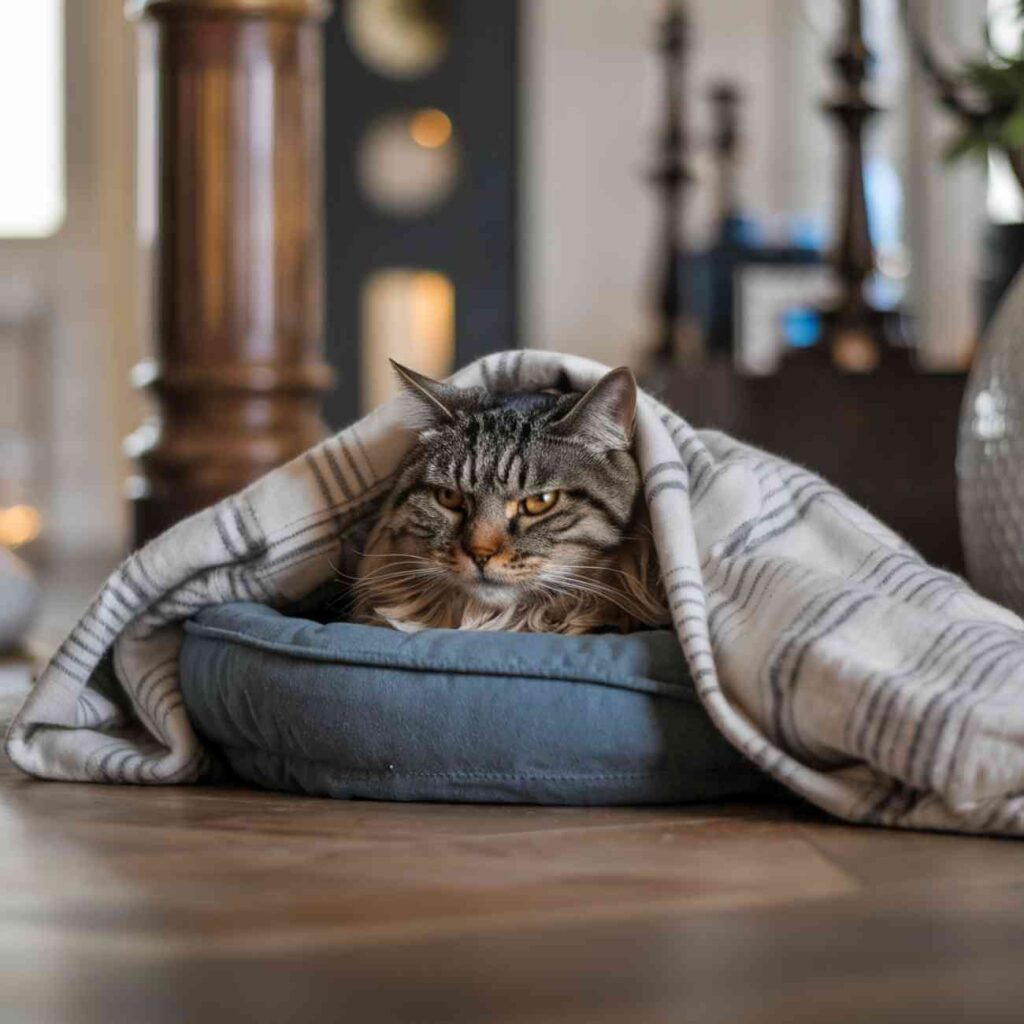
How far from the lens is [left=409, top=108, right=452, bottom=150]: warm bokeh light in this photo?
22.7 feet

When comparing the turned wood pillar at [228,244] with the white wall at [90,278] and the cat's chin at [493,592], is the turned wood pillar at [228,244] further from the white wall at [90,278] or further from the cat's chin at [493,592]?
the white wall at [90,278]

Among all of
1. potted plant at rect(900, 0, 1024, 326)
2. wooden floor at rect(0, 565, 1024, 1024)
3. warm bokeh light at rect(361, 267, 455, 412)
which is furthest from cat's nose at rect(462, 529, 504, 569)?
warm bokeh light at rect(361, 267, 455, 412)

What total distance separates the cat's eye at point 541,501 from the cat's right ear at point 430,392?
0.40 feet

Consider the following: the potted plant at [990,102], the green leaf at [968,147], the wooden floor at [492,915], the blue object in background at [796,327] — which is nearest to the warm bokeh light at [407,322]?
the blue object in background at [796,327]

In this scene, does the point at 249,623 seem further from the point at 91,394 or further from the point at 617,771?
the point at 91,394

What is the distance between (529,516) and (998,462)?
0.55 meters

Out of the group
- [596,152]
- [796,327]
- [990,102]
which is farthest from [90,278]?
[990,102]

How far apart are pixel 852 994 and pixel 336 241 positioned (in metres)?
6.18

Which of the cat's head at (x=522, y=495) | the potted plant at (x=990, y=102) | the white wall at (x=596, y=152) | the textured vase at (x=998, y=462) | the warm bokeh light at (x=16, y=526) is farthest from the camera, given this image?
the white wall at (x=596, y=152)

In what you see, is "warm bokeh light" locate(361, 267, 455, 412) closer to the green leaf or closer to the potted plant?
the potted plant

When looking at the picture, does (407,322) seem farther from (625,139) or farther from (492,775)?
(492,775)

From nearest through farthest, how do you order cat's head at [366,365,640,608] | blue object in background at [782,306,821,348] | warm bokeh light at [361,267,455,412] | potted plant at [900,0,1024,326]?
cat's head at [366,365,640,608], potted plant at [900,0,1024,326], blue object in background at [782,306,821,348], warm bokeh light at [361,267,455,412]

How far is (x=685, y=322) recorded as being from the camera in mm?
4453

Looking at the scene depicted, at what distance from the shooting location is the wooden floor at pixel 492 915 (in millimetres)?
955
